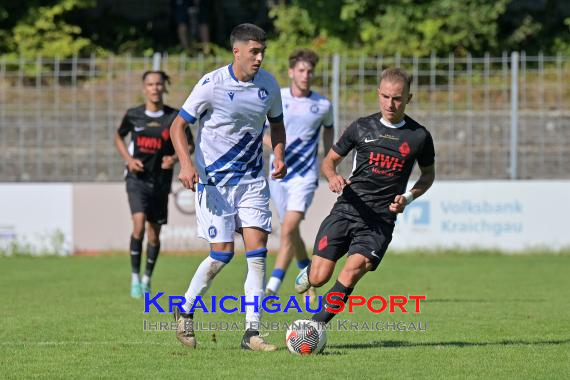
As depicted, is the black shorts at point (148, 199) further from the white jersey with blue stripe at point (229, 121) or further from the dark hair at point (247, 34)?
the dark hair at point (247, 34)

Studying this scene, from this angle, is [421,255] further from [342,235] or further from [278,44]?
[342,235]

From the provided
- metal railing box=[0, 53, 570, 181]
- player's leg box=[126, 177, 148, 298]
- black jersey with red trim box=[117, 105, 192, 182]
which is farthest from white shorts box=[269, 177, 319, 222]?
metal railing box=[0, 53, 570, 181]

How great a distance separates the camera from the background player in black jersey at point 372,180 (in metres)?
8.34

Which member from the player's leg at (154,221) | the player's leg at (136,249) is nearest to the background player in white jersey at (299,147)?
the player's leg at (154,221)

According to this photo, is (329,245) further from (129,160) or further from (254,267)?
(129,160)

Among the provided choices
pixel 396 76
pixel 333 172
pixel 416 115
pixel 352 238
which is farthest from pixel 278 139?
pixel 416 115

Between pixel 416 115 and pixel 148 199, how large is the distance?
8055 millimetres

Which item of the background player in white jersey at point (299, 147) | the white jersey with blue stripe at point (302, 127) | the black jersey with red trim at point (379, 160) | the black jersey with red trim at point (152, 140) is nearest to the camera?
the black jersey with red trim at point (379, 160)

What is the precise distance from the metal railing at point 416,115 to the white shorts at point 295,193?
700cm

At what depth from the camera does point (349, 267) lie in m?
8.21

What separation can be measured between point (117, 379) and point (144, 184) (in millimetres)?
6113

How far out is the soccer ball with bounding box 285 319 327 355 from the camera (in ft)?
25.8

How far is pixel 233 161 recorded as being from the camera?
8359 millimetres

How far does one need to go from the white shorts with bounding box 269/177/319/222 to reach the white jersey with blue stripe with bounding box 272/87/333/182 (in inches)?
2.3
